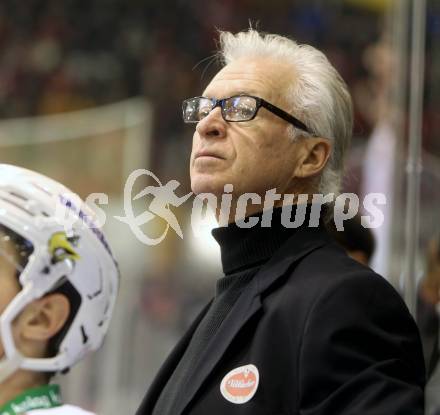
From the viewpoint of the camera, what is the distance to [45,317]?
6.98ft

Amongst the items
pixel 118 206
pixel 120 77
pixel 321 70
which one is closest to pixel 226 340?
pixel 321 70

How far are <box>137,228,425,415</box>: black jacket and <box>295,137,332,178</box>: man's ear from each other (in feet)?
0.88

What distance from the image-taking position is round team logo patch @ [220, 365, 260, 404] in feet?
6.74

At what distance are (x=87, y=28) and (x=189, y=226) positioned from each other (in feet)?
20.5

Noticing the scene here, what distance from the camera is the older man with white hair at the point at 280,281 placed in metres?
1.97

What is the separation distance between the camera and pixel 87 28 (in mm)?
11391

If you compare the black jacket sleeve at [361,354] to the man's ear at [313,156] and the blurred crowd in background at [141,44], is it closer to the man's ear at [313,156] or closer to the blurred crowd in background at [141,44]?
the man's ear at [313,156]

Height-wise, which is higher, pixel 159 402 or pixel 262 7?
pixel 262 7

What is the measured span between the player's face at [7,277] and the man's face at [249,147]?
0.52m

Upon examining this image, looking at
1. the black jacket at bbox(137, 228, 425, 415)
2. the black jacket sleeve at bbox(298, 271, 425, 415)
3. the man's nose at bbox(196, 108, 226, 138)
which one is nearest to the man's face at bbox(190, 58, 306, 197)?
the man's nose at bbox(196, 108, 226, 138)

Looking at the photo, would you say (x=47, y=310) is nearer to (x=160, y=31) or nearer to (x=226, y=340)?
(x=226, y=340)

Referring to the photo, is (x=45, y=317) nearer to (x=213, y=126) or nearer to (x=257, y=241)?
(x=257, y=241)

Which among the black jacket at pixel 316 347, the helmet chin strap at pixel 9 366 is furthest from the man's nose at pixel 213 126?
the helmet chin strap at pixel 9 366

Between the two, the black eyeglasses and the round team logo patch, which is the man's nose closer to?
the black eyeglasses
